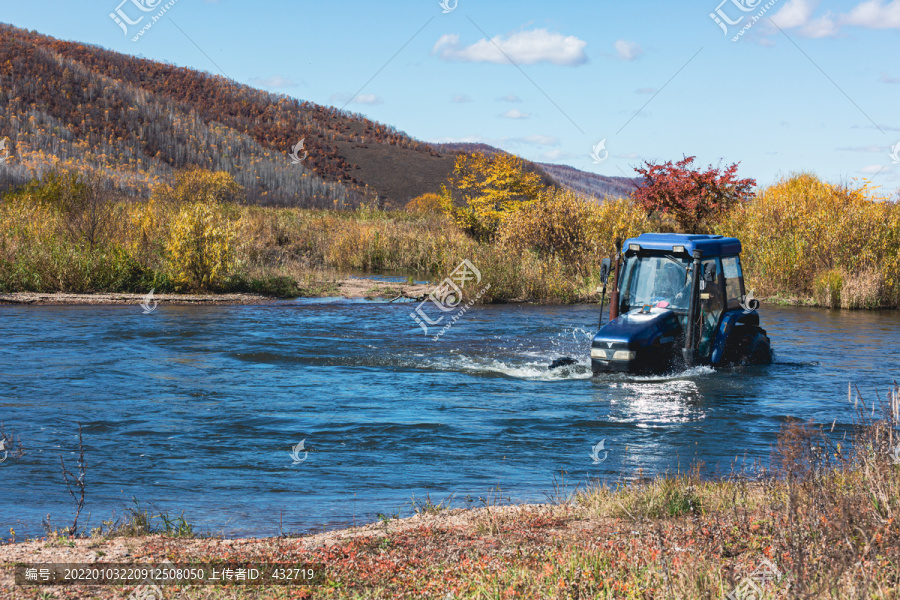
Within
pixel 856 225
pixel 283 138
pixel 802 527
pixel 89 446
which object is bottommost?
pixel 89 446

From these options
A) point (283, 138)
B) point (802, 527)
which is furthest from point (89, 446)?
point (283, 138)

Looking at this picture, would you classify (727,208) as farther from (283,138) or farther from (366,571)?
(283,138)

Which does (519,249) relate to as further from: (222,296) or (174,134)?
(174,134)

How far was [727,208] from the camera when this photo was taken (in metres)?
30.5

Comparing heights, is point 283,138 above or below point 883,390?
above

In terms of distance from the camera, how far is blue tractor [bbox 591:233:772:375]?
1138 cm

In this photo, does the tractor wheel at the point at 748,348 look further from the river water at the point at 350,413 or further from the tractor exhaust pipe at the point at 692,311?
the tractor exhaust pipe at the point at 692,311

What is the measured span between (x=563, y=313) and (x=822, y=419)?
11468 millimetres

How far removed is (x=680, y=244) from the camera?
1154 cm

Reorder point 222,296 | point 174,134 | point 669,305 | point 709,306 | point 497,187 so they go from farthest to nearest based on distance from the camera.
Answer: point 174,134
point 497,187
point 222,296
point 709,306
point 669,305

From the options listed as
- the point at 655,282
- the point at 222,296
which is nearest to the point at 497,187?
the point at 222,296

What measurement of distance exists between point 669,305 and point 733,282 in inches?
53.5

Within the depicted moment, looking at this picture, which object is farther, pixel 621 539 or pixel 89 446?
pixel 89 446

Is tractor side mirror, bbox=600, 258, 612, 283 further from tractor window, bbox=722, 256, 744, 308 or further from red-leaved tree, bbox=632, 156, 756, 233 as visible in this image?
red-leaved tree, bbox=632, 156, 756, 233
